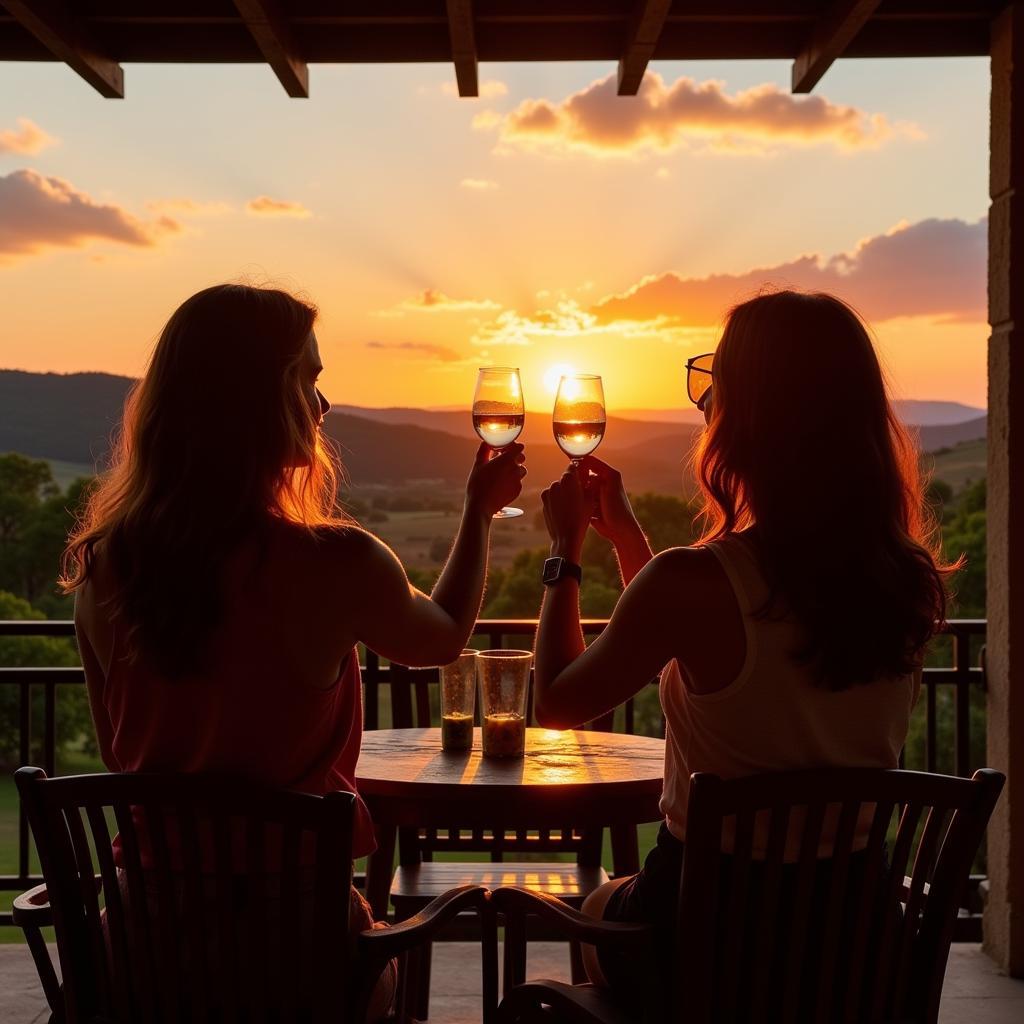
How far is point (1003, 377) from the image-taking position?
3262 millimetres

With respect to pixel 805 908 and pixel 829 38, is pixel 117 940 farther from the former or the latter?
pixel 829 38

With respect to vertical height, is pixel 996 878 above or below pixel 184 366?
below

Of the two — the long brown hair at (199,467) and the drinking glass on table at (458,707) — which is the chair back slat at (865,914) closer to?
the long brown hair at (199,467)

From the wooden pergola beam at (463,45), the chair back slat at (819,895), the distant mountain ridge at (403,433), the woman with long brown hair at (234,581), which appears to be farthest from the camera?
the wooden pergola beam at (463,45)

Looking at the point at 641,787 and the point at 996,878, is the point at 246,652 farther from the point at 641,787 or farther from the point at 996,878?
the point at 996,878

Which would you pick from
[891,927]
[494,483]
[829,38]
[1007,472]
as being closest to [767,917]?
[891,927]

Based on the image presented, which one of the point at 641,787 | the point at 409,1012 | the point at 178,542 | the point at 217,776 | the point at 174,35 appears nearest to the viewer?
the point at 217,776

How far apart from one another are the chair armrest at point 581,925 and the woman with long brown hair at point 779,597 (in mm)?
68

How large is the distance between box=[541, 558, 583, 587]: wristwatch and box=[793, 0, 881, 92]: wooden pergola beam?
2.14 metres

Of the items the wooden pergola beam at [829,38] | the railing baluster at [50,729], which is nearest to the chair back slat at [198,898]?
the railing baluster at [50,729]

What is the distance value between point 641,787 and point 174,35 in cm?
284

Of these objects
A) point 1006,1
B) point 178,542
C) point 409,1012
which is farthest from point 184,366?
point 1006,1

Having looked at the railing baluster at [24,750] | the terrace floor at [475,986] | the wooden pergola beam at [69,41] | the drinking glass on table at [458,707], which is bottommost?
the terrace floor at [475,986]

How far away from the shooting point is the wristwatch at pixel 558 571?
5.59ft
